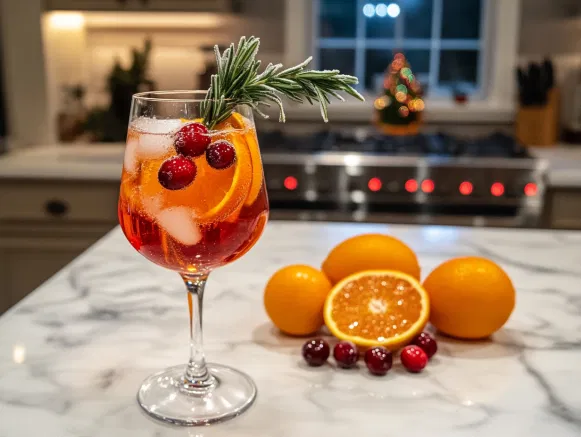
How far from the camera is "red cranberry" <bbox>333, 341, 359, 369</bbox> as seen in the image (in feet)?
2.40

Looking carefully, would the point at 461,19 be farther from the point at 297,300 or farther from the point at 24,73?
the point at 297,300

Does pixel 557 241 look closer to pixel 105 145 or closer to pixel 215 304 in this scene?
pixel 215 304

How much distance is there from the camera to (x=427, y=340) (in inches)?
29.8

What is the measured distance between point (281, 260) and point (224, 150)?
0.53m

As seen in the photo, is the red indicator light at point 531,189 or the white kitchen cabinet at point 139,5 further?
the white kitchen cabinet at point 139,5

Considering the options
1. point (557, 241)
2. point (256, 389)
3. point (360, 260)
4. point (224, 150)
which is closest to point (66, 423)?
point (256, 389)

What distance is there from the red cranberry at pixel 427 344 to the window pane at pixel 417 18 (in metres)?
2.58

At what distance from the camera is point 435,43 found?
3109 mm

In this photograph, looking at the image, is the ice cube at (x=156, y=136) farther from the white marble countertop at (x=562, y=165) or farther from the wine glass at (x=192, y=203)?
the white marble countertop at (x=562, y=165)

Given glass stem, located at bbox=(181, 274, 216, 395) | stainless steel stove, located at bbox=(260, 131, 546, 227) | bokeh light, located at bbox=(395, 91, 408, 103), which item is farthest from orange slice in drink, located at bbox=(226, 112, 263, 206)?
bokeh light, located at bbox=(395, 91, 408, 103)

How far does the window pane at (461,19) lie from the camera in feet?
10.0

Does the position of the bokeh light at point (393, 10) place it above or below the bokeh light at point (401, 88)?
above

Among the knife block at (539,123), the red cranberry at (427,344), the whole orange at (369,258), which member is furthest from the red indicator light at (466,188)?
the red cranberry at (427,344)

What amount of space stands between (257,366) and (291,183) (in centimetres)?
153
